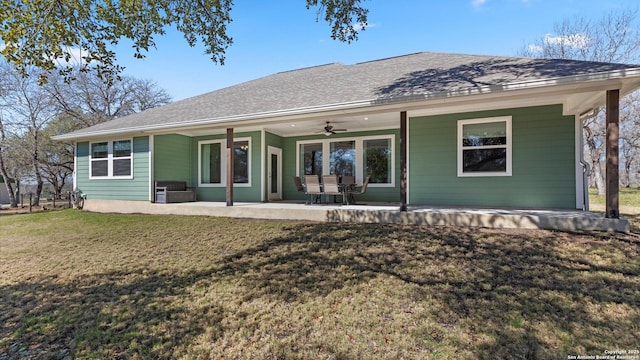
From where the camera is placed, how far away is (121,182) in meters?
10.0

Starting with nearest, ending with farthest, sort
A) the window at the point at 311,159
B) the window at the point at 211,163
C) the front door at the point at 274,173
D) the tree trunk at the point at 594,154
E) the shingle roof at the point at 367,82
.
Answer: the shingle roof at the point at 367,82, the front door at the point at 274,173, the window at the point at 311,159, the window at the point at 211,163, the tree trunk at the point at 594,154

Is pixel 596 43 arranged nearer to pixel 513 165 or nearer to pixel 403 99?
pixel 513 165

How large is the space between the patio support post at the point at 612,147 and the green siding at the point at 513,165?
1800 mm

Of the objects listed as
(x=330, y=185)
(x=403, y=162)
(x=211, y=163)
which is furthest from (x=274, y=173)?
(x=403, y=162)

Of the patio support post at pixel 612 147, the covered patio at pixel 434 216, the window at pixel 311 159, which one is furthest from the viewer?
the window at pixel 311 159

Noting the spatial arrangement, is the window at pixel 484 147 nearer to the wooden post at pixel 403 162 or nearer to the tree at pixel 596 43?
the wooden post at pixel 403 162

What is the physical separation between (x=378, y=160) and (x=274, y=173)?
3590mm

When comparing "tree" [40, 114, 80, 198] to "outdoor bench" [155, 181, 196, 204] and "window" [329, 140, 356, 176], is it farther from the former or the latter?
"window" [329, 140, 356, 176]

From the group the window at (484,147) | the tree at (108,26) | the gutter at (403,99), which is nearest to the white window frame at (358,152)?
the window at (484,147)

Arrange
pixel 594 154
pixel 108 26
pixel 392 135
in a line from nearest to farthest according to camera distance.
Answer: pixel 108 26, pixel 392 135, pixel 594 154

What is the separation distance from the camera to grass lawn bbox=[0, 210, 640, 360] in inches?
108

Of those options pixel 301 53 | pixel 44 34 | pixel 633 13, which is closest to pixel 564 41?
pixel 633 13

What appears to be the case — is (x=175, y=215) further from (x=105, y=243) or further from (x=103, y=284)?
(x=103, y=284)

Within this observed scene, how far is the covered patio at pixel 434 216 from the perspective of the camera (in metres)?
5.21
